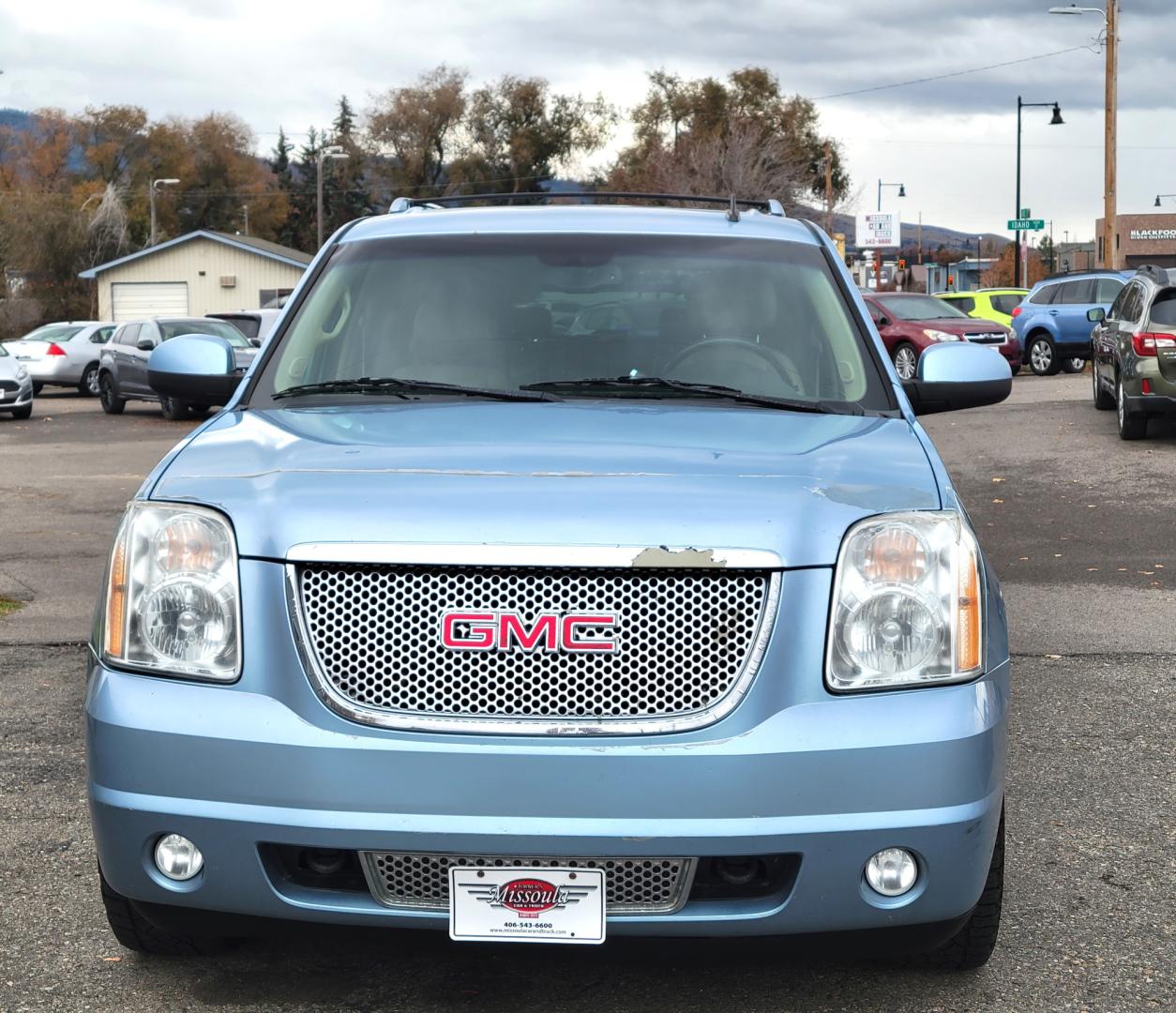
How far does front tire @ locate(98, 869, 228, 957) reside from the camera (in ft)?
11.4

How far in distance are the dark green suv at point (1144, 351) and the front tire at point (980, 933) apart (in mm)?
12864

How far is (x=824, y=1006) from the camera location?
11.4 ft

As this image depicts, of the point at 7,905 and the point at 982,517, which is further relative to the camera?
the point at 982,517

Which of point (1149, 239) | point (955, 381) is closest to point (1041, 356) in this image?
point (955, 381)

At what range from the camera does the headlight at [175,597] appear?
311cm

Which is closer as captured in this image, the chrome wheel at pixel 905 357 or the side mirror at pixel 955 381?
the side mirror at pixel 955 381

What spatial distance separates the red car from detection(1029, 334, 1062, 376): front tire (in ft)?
1.22

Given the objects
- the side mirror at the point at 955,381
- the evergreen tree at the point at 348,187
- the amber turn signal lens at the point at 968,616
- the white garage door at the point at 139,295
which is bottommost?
the amber turn signal lens at the point at 968,616

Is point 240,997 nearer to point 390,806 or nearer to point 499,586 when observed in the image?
point 390,806

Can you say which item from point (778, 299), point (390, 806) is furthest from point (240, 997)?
point (778, 299)

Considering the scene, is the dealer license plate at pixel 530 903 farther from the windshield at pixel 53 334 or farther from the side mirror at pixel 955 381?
the windshield at pixel 53 334

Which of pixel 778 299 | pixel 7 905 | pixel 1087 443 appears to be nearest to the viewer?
pixel 7 905

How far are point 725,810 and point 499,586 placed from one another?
0.57 meters

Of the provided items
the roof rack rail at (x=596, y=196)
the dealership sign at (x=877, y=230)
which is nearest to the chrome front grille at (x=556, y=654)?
the roof rack rail at (x=596, y=196)
